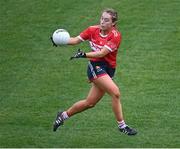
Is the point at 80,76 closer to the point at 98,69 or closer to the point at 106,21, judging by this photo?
the point at 98,69

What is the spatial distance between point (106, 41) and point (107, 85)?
0.69 m

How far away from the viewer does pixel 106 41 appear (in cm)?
1085

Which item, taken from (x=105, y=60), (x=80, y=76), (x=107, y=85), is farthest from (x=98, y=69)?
(x=80, y=76)

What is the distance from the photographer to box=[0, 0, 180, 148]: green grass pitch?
11284 mm

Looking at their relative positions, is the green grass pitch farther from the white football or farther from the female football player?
the white football

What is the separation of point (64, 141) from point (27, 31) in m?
5.73

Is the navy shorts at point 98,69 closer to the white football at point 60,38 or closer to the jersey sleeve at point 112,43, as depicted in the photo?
the jersey sleeve at point 112,43

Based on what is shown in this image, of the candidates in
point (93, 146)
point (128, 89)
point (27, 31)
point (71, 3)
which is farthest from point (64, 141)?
point (71, 3)

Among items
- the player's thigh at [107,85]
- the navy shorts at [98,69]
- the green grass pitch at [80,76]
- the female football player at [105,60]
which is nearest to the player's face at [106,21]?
the female football player at [105,60]

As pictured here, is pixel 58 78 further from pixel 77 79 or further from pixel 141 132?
pixel 141 132

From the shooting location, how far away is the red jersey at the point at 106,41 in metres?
10.8

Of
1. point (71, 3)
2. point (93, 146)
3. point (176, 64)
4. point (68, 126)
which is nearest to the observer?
point (93, 146)

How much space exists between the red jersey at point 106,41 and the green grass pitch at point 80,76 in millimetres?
1276

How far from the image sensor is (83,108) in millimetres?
11211
